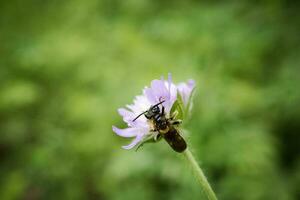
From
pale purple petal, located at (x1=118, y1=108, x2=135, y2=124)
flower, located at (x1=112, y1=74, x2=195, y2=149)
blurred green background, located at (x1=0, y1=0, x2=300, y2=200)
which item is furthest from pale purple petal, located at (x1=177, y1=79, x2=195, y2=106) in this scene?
blurred green background, located at (x1=0, y1=0, x2=300, y2=200)

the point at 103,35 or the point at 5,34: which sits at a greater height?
the point at 5,34

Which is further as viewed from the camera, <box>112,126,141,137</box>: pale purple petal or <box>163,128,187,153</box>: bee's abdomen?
<box>112,126,141,137</box>: pale purple petal

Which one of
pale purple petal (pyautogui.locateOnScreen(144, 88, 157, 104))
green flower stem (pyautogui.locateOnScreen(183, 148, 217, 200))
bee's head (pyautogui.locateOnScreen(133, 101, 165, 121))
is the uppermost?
pale purple petal (pyautogui.locateOnScreen(144, 88, 157, 104))

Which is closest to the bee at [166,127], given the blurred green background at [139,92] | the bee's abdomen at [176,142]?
the bee's abdomen at [176,142]

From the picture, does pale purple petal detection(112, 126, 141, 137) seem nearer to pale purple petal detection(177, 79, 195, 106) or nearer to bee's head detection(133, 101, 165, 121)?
bee's head detection(133, 101, 165, 121)

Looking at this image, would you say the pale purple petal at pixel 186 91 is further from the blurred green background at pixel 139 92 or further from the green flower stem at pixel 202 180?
the blurred green background at pixel 139 92

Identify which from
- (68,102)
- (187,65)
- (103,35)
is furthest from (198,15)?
(68,102)

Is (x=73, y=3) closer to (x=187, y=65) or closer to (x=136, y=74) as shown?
(x=136, y=74)
